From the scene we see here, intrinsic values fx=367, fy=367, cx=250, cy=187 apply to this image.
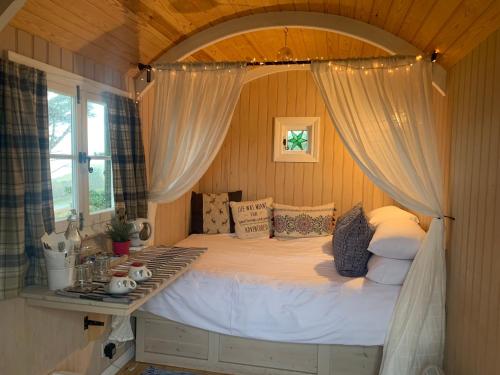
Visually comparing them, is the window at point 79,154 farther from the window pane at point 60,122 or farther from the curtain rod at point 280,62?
the curtain rod at point 280,62

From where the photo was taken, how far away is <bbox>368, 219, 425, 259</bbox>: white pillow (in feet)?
7.29

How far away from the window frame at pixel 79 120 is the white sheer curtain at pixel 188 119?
36 centimetres

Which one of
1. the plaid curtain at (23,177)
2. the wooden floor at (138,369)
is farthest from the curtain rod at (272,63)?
the wooden floor at (138,369)

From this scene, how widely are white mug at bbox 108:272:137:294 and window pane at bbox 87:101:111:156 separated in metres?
0.87

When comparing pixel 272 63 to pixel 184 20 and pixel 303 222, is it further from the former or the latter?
pixel 303 222

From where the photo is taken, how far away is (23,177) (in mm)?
1701

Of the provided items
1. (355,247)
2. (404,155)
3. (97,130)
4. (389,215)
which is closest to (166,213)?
(97,130)

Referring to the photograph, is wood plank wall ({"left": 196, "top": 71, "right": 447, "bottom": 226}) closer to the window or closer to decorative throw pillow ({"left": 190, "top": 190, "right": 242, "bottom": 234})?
decorative throw pillow ({"left": 190, "top": 190, "right": 242, "bottom": 234})

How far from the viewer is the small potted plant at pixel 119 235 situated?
2.38 m

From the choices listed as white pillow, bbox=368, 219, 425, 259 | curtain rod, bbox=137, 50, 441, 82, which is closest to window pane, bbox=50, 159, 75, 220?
curtain rod, bbox=137, 50, 441, 82

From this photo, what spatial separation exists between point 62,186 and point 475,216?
221cm

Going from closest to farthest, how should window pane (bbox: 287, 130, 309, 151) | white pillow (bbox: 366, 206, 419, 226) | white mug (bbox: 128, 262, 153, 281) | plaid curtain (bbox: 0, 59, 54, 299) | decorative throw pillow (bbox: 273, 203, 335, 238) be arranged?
1. plaid curtain (bbox: 0, 59, 54, 299)
2. white mug (bbox: 128, 262, 153, 281)
3. white pillow (bbox: 366, 206, 419, 226)
4. decorative throw pillow (bbox: 273, 203, 335, 238)
5. window pane (bbox: 287, 130, 309, 151)

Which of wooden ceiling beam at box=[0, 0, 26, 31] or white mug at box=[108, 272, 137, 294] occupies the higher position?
wooden ceiling beam at box=[0, 0, 26, 31]

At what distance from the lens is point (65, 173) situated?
6.86ft
